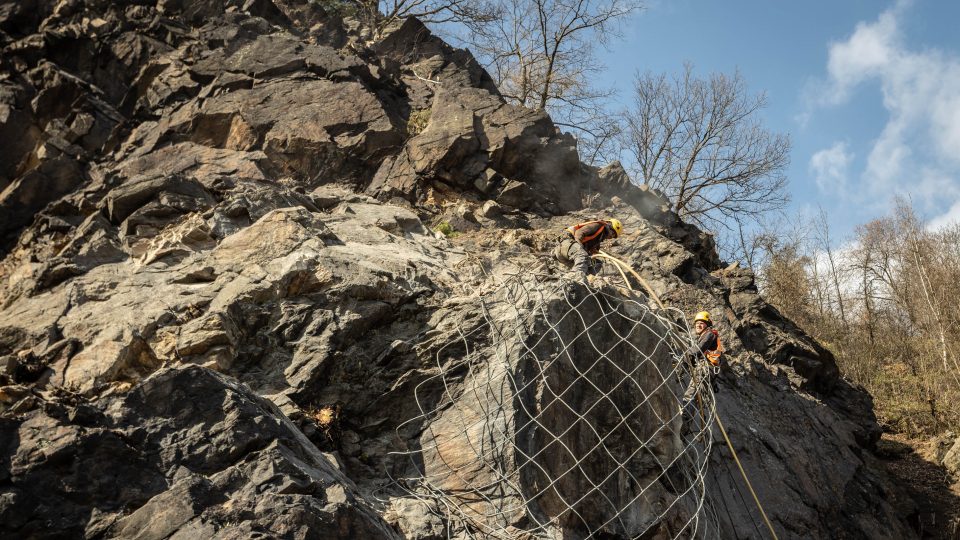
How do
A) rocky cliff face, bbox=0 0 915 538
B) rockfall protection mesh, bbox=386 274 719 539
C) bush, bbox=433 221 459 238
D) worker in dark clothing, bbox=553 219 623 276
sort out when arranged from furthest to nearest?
1. bush, bbox=433 221 459 238
2. worker in dark clothing, bbox=553 219 623 276
3. rockfall protection mesh, bbox=386 274 719 539
4. rocky cliff face, bbox=0 0 915 538

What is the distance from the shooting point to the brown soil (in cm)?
1142

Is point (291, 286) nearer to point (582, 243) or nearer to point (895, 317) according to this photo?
point (582, 243)

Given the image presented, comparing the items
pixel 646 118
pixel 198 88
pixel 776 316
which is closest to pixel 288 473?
pixel 198 88

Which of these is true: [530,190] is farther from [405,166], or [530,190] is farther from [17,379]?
[17,379]

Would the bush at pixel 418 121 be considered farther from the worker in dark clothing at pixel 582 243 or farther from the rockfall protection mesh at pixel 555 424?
the rockfall protection mesh at pixel 555 424

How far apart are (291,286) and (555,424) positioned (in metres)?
2.53

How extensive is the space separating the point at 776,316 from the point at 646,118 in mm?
8497

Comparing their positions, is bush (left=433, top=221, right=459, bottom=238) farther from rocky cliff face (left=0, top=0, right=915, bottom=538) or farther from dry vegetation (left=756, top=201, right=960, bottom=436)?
dry vegetation (left=756, top=201, right=960, bottom=436)

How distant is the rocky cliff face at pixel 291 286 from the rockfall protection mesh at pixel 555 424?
5cm

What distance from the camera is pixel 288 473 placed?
415 cm

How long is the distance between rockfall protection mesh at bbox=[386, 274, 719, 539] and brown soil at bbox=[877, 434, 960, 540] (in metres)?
6.59

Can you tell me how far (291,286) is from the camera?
21.5 feet

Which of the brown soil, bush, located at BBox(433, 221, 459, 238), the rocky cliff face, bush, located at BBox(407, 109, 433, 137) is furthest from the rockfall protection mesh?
the brown soil

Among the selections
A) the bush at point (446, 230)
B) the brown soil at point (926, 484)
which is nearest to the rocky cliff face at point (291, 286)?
the bush at point (446, 230)
